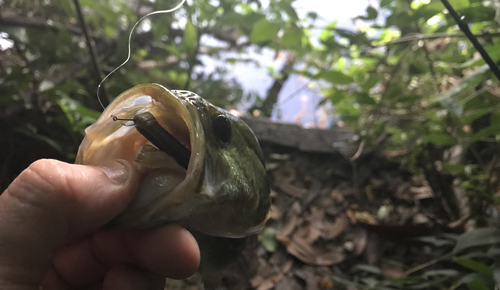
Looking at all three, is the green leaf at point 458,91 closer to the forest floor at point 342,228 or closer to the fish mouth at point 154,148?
the forest floor at point 342,228

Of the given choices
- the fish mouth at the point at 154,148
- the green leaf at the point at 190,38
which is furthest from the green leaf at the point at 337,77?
the fish mouth at the point at 154,148

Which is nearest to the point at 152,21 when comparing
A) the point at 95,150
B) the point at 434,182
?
the point at 95,150

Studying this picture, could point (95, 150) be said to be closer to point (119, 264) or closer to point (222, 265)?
point (119, 264)

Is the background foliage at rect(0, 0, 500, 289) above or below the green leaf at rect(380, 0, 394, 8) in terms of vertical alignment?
below

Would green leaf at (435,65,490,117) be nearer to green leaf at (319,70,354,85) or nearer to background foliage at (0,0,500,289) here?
background foliage at (0,0,500,289)

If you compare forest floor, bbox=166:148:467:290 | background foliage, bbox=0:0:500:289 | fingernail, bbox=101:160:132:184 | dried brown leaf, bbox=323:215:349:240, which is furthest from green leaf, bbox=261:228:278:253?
fingernail, bbox=101:160:132:184

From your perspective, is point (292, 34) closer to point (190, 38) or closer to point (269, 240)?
point (190, 38)

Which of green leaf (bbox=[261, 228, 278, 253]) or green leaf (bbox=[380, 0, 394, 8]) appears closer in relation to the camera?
green leaf (bbox=[380, 0, 394, 8])
